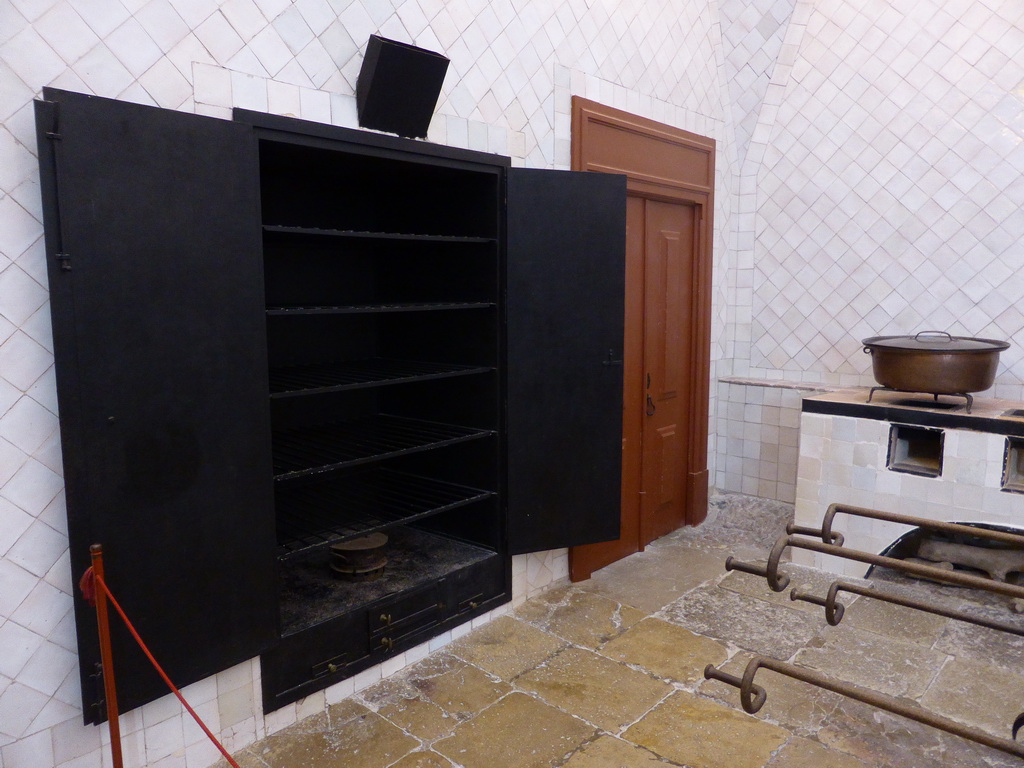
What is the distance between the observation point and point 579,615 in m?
3.42

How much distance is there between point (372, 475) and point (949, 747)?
2.54 meters

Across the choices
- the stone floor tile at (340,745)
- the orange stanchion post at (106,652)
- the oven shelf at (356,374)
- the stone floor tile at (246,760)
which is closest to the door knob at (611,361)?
the oven shelf at (356,374)

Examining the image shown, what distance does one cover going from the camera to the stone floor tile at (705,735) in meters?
2.39

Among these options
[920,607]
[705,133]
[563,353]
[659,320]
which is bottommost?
[920,607]

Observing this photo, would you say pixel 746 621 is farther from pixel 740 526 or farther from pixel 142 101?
pixel 142 101

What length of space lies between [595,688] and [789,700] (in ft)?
2.34

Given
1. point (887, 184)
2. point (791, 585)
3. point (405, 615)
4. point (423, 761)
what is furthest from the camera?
point (887, 184)

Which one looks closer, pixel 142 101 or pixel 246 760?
pixel 142 101

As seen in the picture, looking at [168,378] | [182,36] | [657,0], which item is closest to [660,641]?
[168,378]

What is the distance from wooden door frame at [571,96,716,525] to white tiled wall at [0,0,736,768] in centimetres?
85

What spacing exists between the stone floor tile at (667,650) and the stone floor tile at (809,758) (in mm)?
484

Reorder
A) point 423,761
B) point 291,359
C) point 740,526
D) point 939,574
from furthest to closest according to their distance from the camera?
point 740,526 → point 291,359 → point 423,761 → point 939,574

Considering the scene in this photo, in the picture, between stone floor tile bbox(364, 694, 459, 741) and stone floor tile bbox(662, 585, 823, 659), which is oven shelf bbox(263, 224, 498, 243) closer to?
stone floor tile bbox(364, 694, 459, 741)

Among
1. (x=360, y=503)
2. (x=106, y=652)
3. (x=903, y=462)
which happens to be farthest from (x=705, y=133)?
(x=106, y=652)
